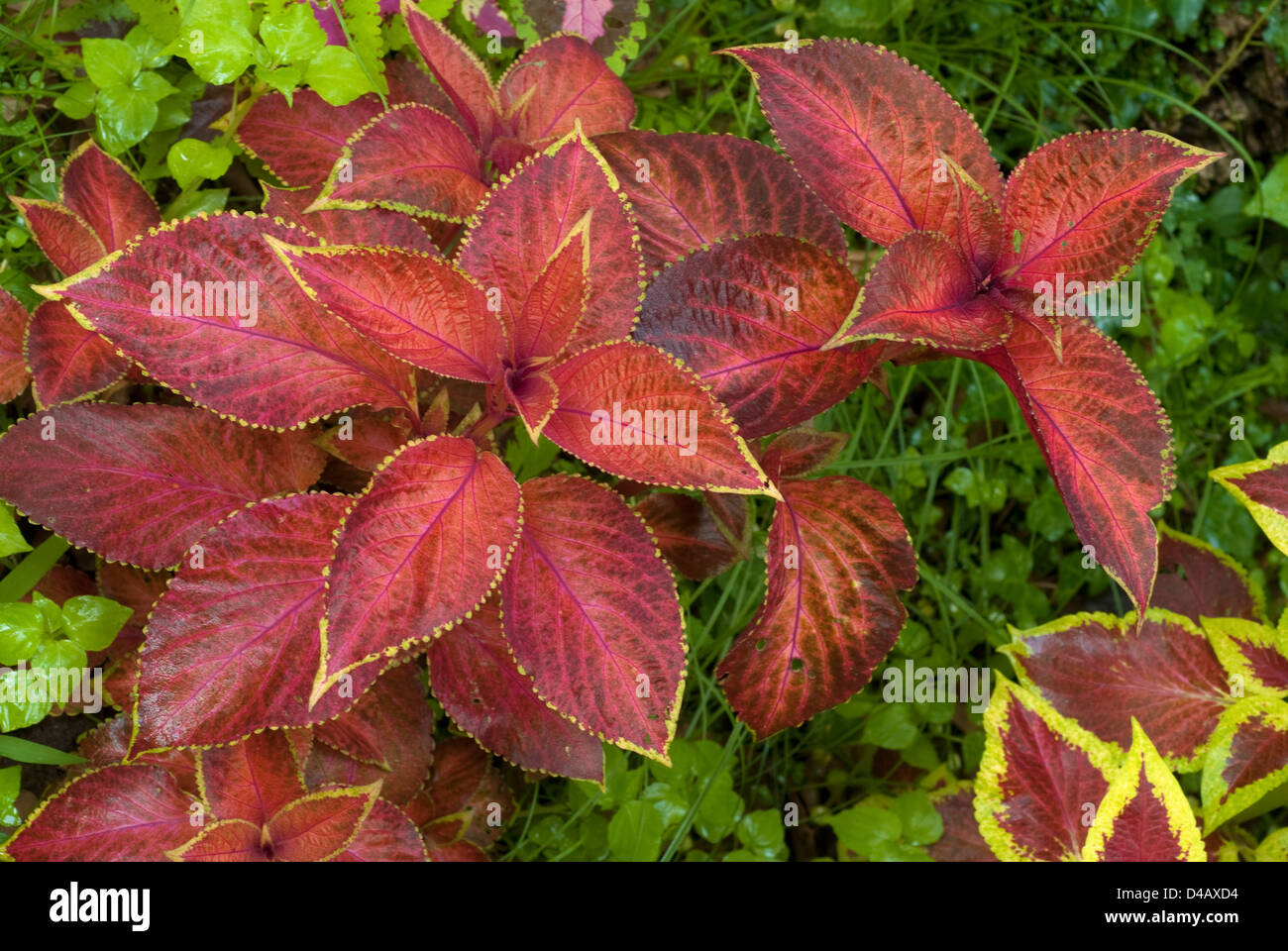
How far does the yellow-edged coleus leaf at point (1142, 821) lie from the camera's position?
4.34 feet

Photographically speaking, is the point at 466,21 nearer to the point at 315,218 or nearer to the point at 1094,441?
the point at 315,218

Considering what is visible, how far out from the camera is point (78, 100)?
5.51 feet

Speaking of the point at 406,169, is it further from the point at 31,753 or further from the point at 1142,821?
the point at 1142,821

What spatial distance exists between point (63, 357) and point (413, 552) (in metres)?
0.67

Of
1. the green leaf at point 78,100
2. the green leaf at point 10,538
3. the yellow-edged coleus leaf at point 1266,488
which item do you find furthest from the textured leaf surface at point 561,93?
the yellow-edged coleus leaf at point 1266,488

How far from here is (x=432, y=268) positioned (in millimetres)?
1101

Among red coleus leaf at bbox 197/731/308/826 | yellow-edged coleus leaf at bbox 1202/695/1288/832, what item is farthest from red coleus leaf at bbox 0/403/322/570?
yellow-edged coleus leaf at bbox 1202/695/1288/832

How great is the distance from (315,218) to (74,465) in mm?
431

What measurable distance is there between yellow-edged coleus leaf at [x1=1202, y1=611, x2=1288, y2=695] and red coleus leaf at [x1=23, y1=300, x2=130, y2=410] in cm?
169

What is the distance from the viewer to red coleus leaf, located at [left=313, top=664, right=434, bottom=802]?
148 centimetres

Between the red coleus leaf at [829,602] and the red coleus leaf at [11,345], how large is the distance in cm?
107

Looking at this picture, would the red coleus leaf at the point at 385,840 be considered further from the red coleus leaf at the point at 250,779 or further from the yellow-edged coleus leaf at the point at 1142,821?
the yellow-edged coleus leaf at the point at 1142,821

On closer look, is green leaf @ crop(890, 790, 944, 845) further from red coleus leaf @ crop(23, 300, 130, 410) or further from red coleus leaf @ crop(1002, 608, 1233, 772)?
red coleus leaf @ crop(23, 300, 130, 410)

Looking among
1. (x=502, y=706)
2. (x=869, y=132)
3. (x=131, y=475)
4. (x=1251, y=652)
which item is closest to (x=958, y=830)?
(x=1251, y=652)
